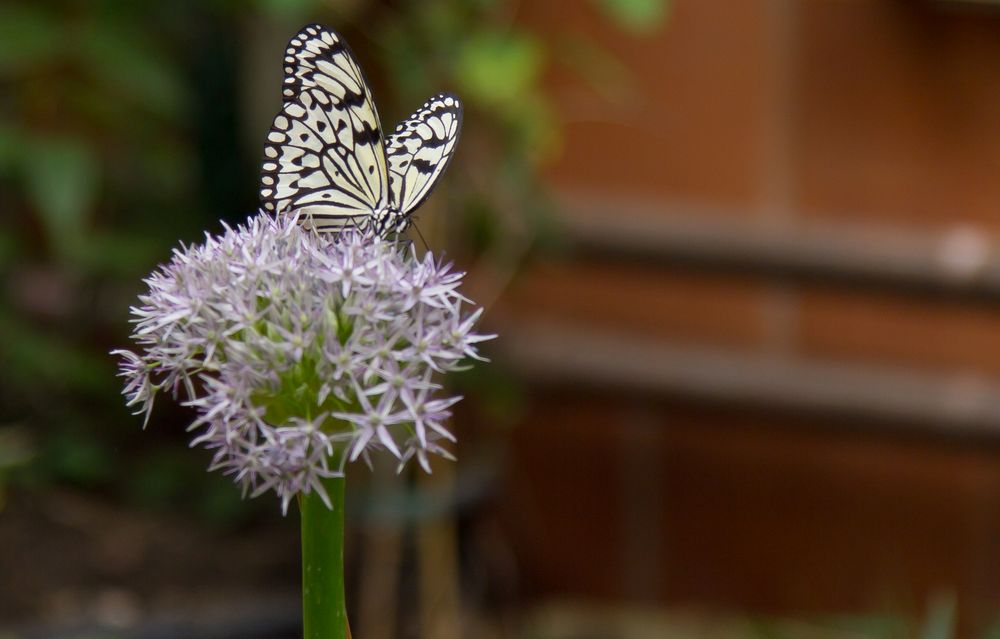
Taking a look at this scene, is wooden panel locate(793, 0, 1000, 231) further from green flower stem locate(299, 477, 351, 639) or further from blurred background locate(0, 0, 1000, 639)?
green flower stem locate(299, 477, 351, 639)

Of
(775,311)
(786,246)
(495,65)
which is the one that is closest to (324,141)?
(495,65)

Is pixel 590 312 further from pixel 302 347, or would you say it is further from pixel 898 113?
pixel 302 347

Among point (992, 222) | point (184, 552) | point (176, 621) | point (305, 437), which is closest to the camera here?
point (305, 437)

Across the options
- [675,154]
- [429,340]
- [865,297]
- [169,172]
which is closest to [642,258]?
[675,154]

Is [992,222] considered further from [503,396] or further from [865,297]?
[503,396]

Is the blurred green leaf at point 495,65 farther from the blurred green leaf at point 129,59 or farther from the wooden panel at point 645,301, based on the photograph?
the wooden panel at point 645,301

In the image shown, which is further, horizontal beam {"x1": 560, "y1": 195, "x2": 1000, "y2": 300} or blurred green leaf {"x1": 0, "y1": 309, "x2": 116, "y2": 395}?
horizontal beam {"x1": 560, "y1": 195, "x2": 1000, "y2": 300}

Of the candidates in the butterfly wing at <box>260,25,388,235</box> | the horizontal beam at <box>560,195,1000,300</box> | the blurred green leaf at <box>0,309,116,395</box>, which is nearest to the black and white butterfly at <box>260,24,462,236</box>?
the butterfly wing at <box>260,25,388,235</box>
